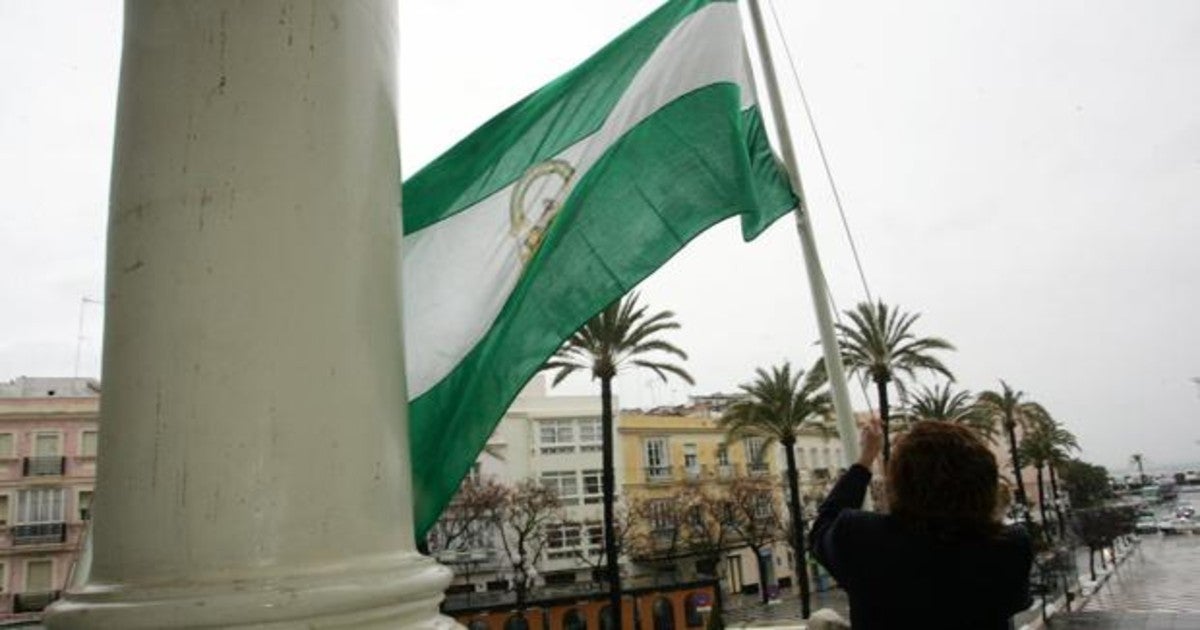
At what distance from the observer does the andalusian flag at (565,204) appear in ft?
11.7

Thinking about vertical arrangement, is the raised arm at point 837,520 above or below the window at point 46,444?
below

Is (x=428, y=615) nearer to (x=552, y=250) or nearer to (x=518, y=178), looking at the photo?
(x=552, y=250)

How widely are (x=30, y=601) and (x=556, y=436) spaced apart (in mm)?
27815

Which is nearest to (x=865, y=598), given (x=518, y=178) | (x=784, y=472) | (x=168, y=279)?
(x=168, y=279)

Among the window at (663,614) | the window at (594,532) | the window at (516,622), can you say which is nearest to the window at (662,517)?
the window at (594,532)

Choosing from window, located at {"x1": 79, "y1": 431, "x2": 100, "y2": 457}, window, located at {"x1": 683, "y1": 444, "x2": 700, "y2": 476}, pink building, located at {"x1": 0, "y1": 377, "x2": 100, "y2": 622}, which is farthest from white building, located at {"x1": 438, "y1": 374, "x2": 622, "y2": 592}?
window, located at {"x1": 79, "y1": 431, "x2": 100, "y2": 457}

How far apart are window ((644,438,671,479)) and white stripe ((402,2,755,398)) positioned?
5037 centimetres

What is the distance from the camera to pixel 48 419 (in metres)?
42.1

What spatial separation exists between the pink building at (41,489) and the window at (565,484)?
2400 centimetres

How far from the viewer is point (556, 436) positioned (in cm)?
5203

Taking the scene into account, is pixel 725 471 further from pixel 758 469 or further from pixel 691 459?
pixel 758 469

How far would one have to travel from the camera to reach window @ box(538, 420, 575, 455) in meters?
51.6

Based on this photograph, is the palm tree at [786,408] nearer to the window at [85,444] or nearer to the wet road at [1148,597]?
the wet road at [1148,597]

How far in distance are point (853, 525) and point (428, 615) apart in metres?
1.17
